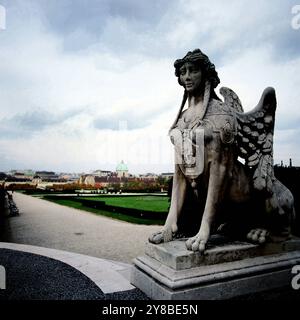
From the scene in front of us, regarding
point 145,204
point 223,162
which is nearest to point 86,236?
point 223,162

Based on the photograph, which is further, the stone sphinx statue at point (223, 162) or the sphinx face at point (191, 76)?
the sphinx face at point (191, 76)

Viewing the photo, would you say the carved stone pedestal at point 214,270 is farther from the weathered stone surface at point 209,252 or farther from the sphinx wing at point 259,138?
the sphinx wing at point 259,138

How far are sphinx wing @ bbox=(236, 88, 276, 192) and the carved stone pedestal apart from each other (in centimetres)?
84

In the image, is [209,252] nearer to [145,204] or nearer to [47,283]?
[47,283]

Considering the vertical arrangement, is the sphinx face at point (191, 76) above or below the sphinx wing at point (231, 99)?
above

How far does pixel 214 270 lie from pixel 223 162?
4.01 ft

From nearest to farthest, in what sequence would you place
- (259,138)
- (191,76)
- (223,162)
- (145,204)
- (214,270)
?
(214,270), (223,162), (191,76), (259,138), (145,204)

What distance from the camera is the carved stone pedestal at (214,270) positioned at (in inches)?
128

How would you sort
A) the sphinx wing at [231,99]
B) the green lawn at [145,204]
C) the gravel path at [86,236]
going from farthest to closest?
the green lawn at [145,204], the gravel path at [86,236], the sphinx wing at [231,99]

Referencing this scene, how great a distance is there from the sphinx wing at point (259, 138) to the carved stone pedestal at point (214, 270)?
0.84 m

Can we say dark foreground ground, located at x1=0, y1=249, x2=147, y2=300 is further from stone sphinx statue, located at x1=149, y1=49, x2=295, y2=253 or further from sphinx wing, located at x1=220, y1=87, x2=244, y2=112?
sphinx wing, located at x1=220, y1=87, x2=244, y2=112

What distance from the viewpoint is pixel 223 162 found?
3.71m

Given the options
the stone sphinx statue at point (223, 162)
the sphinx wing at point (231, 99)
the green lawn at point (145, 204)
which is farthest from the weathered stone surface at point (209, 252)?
the green lawn at point (145, 204)

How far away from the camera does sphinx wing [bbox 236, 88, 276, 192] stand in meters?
3.91
